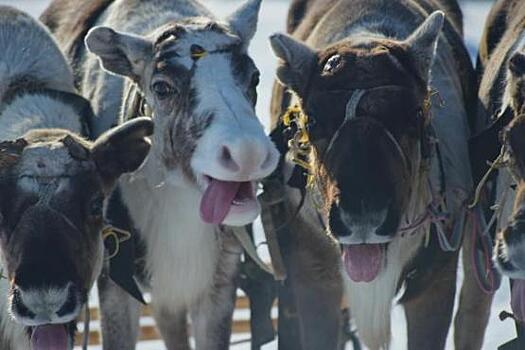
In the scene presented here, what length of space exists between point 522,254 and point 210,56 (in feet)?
6.11

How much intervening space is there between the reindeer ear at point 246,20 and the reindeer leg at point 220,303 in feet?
3.38

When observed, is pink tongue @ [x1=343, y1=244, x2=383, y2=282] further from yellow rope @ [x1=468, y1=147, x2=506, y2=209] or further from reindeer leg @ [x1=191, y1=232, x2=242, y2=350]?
reindeer leg @ [x1=191, y1=232, x2=242, y2=350]

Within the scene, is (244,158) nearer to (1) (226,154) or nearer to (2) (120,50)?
(1) (226,154)

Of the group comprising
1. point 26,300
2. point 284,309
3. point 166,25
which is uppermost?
point 166,25

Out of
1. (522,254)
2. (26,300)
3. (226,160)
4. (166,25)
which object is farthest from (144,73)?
(522,254)

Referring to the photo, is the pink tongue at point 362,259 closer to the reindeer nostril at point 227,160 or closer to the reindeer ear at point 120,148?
the reindeer nostril at point 227,160

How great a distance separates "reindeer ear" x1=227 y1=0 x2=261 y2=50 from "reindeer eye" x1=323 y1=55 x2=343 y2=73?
0.47m

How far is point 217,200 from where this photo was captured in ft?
27.0

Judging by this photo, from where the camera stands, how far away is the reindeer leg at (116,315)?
905cm

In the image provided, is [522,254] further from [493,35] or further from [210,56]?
[493,35]

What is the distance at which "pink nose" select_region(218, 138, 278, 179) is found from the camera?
803cm

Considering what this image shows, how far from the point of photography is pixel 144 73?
873cm

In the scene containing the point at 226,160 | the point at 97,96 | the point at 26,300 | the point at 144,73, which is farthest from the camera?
the point at 97,96

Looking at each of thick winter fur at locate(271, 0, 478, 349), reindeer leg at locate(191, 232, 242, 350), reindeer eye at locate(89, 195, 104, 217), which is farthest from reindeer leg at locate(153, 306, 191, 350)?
reindeer eye at locate(89, 195, 104, 217)
